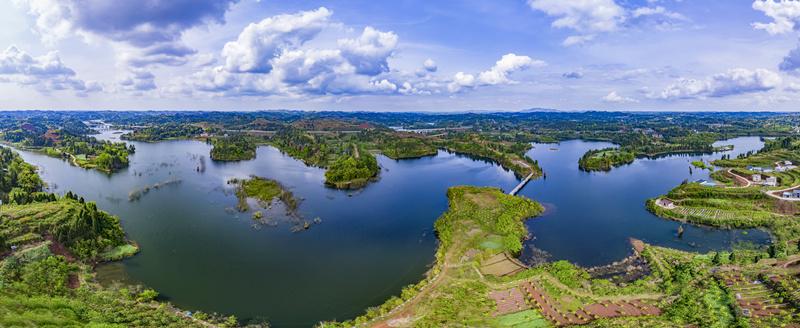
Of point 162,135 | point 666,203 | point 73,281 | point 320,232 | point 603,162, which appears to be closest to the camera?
point 73,281

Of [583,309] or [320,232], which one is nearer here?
[583,309]

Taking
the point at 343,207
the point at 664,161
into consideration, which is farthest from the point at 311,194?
the point at 664,161

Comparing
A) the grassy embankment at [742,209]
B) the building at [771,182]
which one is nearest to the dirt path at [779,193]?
the grassy embankment at [742,209]

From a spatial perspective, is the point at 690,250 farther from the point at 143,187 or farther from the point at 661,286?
the point at 143,187

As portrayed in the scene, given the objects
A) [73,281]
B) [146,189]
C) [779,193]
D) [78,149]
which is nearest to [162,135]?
[78,149]

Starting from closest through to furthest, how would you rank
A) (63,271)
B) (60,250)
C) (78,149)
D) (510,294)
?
(510,294), (63,271), (60,250), (78,149)

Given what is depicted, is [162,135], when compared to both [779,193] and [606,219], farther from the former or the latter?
[779,193]

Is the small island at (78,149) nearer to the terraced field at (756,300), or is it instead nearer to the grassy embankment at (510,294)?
the grassy embankment at (510,294)

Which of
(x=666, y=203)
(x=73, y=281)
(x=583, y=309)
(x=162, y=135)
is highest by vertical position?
(x=162, y=135)

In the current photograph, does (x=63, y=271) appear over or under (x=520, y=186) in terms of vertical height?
under
